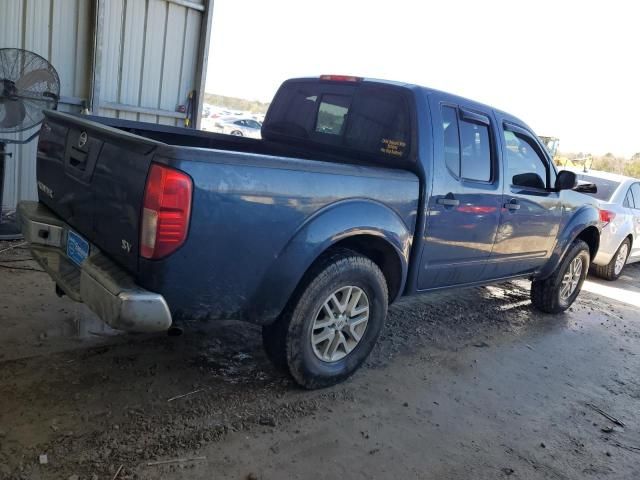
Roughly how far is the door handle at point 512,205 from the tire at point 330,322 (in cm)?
150

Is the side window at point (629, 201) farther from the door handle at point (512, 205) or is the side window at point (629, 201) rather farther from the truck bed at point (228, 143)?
the truck bed at point (228, 143)

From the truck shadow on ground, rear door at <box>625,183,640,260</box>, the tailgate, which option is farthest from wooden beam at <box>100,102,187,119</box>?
rear door at <box>625,183,640,260</box>

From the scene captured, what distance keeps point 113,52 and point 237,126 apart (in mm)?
18091

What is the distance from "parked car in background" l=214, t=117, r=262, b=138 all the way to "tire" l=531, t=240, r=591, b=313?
19358 mm

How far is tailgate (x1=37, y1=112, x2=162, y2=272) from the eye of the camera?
2.65 meters

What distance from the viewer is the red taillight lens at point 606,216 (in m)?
7.77

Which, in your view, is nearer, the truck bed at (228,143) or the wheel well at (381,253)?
the wheel well at (381,253)

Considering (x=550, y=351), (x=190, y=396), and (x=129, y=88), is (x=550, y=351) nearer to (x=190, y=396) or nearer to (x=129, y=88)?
(x=190, y=396)

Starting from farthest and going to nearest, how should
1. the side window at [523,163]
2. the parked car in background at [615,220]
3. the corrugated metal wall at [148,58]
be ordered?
the parked car in background at [615,220], the corrugated metal wall at [148,58], the side window at [523,163]

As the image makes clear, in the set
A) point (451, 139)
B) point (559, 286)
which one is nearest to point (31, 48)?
point (451, 139)

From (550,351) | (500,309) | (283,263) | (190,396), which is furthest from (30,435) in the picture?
(500,309)

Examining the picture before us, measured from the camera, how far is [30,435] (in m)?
2.69

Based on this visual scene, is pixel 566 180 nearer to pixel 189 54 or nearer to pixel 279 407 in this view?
pixel 279 407

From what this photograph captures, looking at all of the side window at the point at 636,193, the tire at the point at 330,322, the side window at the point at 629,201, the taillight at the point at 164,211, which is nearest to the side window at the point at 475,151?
the tire at the point at 330,322
